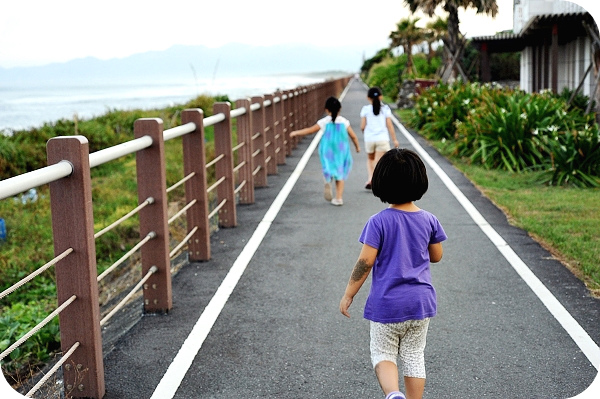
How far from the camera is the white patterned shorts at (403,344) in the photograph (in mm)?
4086

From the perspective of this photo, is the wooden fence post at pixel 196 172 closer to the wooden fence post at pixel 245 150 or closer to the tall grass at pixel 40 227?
the tall grass at pixel 40 227

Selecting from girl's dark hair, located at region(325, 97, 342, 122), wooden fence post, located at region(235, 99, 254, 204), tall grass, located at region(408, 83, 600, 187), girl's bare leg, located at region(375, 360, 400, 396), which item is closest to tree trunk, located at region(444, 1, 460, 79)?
tall grass, located at region(408, 83, 600, 187)

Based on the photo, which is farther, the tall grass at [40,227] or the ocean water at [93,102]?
the ocean water at [93,102]

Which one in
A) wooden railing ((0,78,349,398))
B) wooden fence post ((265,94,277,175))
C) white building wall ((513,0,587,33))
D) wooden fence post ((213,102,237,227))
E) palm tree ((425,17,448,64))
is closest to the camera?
wooden railing ((0,78,349,398))

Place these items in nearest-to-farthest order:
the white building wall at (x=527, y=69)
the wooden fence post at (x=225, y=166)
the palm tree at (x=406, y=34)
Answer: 1. the wooden fence post at (x=225, y=166)
2. the white building wall at (x=527, y=69)
3. the palm tree at (x=406, y=34)

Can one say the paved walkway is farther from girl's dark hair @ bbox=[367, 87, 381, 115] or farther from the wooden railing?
girl's dark hair @ bbox=[367, 87, 381, 115]

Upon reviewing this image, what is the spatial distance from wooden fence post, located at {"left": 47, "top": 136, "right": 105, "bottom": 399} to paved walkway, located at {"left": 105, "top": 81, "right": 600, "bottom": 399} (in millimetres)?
238

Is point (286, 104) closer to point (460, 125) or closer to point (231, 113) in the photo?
point (460, 125)

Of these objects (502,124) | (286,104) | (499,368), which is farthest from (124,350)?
(286,104)

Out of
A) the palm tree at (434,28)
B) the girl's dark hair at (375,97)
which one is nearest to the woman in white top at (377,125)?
the girl's dark hair at (375,97)

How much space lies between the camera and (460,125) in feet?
A: 56.9

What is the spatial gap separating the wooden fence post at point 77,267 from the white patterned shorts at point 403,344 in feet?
5.03

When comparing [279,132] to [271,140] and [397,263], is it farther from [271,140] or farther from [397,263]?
[397,263]

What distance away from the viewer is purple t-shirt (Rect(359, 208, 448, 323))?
402 centimetres
